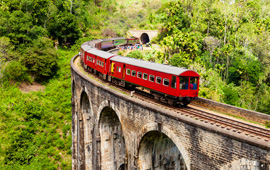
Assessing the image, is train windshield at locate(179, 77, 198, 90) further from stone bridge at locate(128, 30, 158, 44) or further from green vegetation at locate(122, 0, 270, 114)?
stone bridge at locate(128, 30, 158, 44)

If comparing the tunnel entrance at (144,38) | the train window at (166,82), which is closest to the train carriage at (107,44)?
the tunnel entrance at (144,38)

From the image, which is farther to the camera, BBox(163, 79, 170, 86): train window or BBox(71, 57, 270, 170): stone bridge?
BBox(163, 79, 170, 86): train window

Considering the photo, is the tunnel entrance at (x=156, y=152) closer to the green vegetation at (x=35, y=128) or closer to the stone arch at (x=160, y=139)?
the stone arch at (x=160, y=139)

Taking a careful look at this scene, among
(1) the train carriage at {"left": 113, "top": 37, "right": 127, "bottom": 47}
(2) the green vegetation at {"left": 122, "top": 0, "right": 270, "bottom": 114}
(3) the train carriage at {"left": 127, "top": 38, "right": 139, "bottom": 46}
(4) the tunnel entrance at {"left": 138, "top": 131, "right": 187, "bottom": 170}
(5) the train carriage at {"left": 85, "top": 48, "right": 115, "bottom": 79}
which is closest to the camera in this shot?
(4) the tunnel entrance at {"left": 138, "top": 131, "right": 187, "bottom": 170}

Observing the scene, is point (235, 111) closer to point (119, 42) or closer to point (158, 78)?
point (158, 78)

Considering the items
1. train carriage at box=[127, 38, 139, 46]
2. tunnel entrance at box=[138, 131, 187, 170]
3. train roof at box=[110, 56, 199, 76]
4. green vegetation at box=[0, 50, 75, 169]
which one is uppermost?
train roof at box=[110, 56, 199, 76]

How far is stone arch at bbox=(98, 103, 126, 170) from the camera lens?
67.7 feet

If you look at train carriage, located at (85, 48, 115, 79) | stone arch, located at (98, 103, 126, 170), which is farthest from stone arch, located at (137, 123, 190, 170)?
train carriage, located at (85, 48, 115, 79)

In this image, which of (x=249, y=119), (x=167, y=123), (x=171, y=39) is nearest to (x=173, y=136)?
(x=167, y=123)

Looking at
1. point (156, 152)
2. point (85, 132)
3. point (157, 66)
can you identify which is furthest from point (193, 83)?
point (85, 132)

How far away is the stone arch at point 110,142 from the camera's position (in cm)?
2064

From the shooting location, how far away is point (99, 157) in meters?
21.1

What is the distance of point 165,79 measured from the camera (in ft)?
49.9

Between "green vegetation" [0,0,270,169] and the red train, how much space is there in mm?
11668
